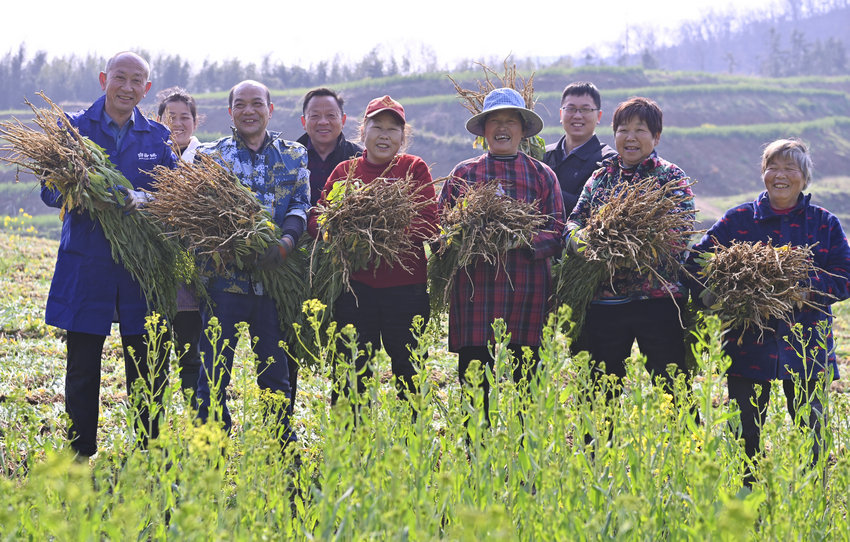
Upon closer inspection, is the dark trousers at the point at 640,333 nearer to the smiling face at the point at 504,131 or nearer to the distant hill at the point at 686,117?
the smiling face at the point at 504,131

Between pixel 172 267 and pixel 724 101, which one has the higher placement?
pixel 724 101

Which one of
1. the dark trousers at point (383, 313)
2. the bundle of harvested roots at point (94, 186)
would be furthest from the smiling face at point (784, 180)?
the bundle of harvested roots at point (94, 186)

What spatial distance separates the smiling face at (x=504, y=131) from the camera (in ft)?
12.1

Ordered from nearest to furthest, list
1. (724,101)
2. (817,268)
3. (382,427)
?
1. (382,427)
2. (817,268)
3. (724,101)

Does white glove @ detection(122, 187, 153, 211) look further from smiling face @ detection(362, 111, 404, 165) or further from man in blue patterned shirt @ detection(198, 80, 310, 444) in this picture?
smiling face @ detection(362, 111, 404, 165)

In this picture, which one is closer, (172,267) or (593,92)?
(172,267)

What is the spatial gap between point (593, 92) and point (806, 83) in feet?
202

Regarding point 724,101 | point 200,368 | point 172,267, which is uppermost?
point 724,101

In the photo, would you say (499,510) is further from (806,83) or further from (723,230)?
(806,83)

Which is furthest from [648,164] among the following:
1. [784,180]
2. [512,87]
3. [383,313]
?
[383,313]

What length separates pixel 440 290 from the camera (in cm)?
369

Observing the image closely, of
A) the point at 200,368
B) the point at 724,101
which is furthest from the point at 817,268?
the point at 724,101

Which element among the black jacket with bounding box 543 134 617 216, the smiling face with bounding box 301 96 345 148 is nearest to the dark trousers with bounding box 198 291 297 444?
the smiling face with bounding box 301 96 345 148

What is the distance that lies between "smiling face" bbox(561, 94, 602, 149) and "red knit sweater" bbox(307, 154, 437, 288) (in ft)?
3.34
